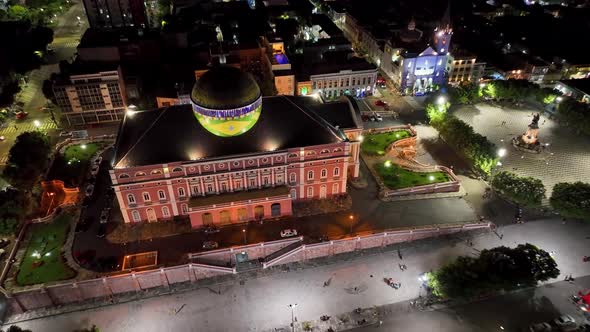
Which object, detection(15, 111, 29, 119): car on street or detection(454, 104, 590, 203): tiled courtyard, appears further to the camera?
detection(15, 111, 29, 119): car on street

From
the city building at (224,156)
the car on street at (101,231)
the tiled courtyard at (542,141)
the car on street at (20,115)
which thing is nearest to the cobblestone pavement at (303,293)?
the car on street at (101,231)

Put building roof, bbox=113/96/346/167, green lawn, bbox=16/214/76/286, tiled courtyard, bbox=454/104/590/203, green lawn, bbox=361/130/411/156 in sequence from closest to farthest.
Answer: green lawn, bbox=16/214/76/286 < building roof, bbox=113/96/346/167 < tiled courtyard, bbox=454/104/590/203 < green lawn, bbox=361/130/411/156

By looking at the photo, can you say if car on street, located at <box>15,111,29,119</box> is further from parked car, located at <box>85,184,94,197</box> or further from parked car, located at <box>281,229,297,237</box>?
parked car, located at <box>281,229,297,237</box>

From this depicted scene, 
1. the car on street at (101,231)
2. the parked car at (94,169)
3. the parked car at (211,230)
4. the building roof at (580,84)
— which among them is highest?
the building roof at (580,84)

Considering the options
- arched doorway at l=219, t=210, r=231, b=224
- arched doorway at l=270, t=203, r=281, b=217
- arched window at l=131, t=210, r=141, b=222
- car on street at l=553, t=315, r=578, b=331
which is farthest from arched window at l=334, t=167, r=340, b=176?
car on street at l=553, t=315, r=578, b=331

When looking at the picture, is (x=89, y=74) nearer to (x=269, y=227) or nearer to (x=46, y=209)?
(x=46, y=209)

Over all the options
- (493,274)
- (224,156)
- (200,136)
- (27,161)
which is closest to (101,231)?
(27,161)

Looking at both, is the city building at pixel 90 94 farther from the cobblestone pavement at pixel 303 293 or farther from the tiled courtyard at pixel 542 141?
the tiled courtyard at pixel 542 141
